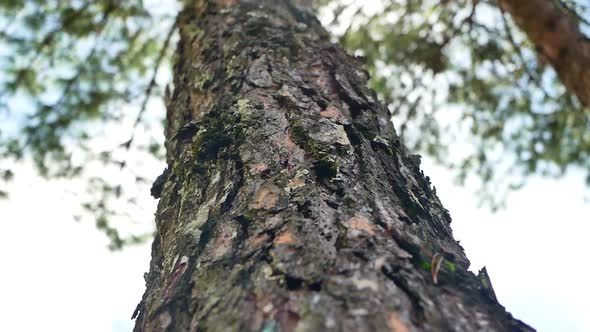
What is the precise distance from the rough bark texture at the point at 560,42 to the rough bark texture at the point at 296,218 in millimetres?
657

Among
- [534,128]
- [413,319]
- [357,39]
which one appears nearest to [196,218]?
[413,319]

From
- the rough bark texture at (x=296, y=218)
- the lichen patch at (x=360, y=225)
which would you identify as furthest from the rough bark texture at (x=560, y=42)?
the lichen patch at (x=360, y=225)

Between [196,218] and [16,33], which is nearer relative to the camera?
[196,218]

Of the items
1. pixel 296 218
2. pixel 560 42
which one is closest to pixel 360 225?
pixel 296 218

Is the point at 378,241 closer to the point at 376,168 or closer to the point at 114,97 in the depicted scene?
the point at 376,168

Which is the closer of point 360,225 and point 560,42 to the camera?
point 360,225

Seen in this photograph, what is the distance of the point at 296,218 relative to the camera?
3.80ft

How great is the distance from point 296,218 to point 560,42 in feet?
4.25

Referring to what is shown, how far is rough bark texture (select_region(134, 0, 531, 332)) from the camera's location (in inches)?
36.4

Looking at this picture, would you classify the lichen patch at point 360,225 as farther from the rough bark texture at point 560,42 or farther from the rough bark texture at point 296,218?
the rough bark texture at point 560,42

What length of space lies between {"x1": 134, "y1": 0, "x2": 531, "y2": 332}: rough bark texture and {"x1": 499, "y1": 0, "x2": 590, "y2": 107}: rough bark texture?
657 mm

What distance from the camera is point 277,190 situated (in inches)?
49.9

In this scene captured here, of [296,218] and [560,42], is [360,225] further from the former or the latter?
[560,42]

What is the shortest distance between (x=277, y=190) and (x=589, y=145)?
2.97 m
